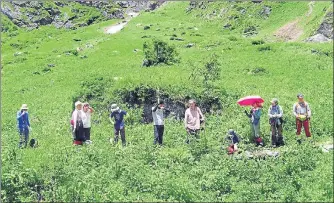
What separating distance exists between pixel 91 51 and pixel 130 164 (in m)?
41.3

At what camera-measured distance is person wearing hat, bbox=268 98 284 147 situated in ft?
64.8

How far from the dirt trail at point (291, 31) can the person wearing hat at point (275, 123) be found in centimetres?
2987

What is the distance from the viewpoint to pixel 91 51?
56.8 meters

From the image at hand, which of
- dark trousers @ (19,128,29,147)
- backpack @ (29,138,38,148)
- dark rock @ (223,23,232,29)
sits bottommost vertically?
backpack @ (29,138,38,148)

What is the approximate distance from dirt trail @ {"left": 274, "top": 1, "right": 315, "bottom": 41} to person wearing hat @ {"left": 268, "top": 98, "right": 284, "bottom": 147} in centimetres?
2987

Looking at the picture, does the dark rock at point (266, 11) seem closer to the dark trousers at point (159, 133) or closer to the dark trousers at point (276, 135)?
the dark trousers at point (276, 135)

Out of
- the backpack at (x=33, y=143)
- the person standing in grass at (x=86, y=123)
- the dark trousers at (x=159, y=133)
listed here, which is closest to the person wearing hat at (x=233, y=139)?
the dark trousers at (x=159, y=133)

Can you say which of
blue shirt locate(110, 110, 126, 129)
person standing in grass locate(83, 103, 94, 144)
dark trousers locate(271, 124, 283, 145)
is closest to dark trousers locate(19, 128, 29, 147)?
person standing in grass locate(83, 103, 94, 144)

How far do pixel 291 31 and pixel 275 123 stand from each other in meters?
34.2

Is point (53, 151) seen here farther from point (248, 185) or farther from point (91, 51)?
point (91, 51)

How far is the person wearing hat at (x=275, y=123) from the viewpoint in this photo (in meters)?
19.8

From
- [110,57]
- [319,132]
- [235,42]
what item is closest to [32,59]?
[110,57]

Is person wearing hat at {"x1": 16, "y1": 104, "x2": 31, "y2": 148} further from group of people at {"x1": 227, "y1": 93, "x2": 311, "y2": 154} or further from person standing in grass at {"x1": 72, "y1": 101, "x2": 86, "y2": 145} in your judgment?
group of people at {"x1": 227, "y1": 93, "x2": 311, "y2": 154}

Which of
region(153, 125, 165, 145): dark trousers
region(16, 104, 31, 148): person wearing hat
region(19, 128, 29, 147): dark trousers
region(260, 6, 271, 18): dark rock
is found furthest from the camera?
region(260, 6, 271, 18): dark rock
